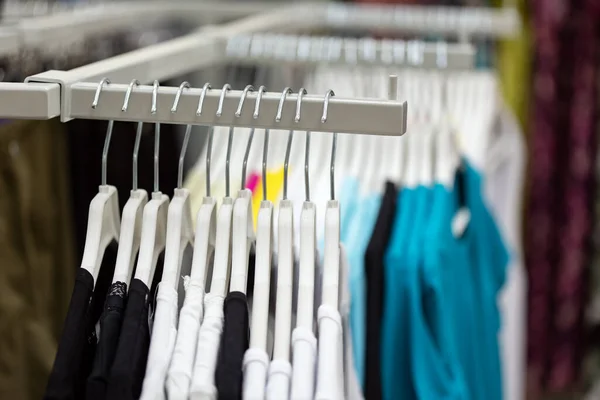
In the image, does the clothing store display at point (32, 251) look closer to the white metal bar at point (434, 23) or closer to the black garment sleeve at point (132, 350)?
the black garment sleeve at point (132, 350)

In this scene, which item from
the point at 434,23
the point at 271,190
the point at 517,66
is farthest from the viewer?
the point at 517,66

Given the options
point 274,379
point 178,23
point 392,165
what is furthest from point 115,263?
point 178,23

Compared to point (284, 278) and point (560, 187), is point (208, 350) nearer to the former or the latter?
point (284, 278)

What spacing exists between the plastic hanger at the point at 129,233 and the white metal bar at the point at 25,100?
0.21 ft

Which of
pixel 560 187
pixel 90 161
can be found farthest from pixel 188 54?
pixel 560 187

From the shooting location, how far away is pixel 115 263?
704 mm

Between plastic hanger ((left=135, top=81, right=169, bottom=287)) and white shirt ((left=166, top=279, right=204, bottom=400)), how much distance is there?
1.6 inches

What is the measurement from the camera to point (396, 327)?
84cm

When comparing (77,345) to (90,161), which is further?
(90,161)

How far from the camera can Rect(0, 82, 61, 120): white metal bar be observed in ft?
2.11

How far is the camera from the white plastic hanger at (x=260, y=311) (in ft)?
1.98

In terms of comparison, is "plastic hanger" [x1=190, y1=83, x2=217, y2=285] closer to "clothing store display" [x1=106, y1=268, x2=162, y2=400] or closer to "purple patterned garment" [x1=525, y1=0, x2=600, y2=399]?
"clothing store display" [x1=106, y1=268, x2=162, y2=400]

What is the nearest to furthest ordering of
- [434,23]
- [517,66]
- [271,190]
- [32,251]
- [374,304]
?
[374,304], [271,190], [32,251], [434,23], [517,66]

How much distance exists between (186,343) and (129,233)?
5.0 inches
